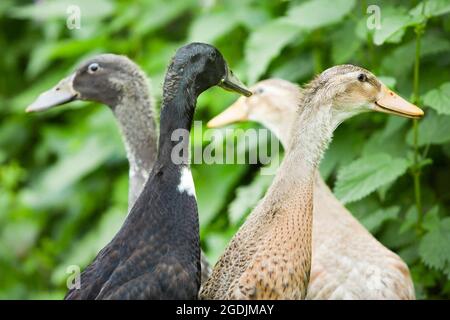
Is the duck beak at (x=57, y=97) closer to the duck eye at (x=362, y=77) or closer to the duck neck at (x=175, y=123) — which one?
the duck neck at (x=175, y=123)

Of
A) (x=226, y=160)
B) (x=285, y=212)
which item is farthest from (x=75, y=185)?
(x=285, y=212)

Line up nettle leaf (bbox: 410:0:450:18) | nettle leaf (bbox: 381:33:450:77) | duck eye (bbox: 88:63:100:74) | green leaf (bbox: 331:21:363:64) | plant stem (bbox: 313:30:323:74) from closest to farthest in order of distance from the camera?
1. nettle leaf (bbox: 410:0:450:18)
2. duck eye (bbox: 88:63:100:74)
3. nettle leaf (bbox: 381:33:450:77)
4. green leaf (bbox: 331:21:363:64)
5. plant stem (bbox: 313:30:323:74)

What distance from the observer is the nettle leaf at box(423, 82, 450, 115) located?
3387mm

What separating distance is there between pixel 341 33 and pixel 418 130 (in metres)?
0.71

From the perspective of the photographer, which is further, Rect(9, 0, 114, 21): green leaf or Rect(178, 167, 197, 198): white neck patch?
Rect(9, 0, 114, 21): green leaf

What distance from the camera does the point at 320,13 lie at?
4.06 m

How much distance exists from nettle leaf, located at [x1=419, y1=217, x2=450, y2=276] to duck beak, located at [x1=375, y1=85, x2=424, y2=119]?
575 mm

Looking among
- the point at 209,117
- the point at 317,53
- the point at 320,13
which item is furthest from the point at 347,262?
the point at 209,117

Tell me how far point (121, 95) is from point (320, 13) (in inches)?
36.2

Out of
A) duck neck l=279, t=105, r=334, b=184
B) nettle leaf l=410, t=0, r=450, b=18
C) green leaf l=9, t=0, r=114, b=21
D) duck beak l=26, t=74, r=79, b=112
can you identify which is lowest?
duck neck l=279, t=105, r=334, b=184

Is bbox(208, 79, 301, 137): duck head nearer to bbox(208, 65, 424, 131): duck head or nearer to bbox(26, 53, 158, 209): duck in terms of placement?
bbox(26, 53, 158, 209): duck

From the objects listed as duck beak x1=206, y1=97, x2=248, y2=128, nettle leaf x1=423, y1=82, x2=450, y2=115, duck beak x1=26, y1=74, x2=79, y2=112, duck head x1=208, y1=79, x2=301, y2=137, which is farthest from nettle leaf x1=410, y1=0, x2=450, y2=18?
duck beak x1=26, y1=74, x2=79, y2=112

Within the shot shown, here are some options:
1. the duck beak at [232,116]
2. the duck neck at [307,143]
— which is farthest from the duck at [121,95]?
the duck neck at [307,143]
